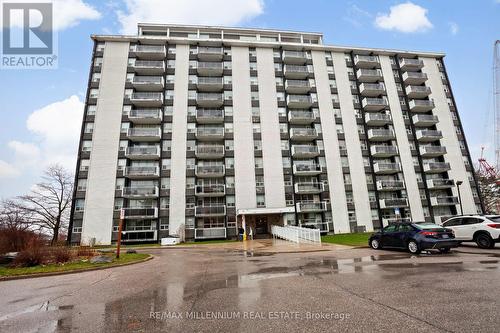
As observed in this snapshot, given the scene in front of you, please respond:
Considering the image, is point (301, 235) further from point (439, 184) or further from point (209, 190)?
point (439, 184)

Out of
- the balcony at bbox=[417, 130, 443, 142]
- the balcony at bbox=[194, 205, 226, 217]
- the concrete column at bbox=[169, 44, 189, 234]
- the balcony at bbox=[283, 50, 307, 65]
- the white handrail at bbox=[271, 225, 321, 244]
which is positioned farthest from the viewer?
the balcony at bbox=[283, 50, 307, 65]

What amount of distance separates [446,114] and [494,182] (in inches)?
548

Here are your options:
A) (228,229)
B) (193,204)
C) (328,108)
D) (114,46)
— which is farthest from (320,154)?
(114,46)

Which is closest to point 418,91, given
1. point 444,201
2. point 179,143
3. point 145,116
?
point 444,201

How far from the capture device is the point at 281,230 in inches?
1099

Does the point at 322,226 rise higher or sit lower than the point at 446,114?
lower

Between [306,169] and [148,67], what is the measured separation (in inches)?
1118

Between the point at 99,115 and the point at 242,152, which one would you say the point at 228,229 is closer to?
the point at 242,152

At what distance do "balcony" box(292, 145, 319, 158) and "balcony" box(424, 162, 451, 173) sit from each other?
16.9m

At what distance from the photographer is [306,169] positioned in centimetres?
3609

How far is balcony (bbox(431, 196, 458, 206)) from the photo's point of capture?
121ft

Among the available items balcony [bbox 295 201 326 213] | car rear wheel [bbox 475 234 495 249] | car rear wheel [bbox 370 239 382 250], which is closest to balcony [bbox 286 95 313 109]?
balcony [bbox 295 201 326 213]

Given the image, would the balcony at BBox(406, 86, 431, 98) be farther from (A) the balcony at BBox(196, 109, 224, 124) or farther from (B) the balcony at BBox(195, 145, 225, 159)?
(B) the balcony at BBox(195, 145, 225, 159)

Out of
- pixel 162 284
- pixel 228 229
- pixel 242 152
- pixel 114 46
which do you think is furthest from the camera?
pixel 114 46
